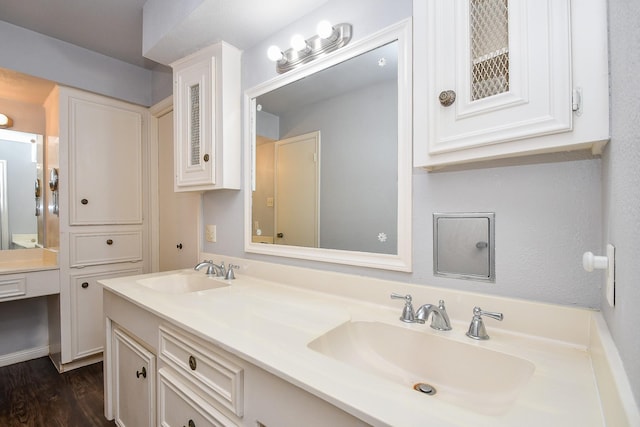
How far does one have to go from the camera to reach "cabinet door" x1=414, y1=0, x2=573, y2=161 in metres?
0.66

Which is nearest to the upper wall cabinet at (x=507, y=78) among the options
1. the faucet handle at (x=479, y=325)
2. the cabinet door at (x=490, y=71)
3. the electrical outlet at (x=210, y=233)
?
the cabinet door at (x=490, y=71)

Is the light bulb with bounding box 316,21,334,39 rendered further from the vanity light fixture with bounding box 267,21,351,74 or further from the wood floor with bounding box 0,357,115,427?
the wood floor with bounding box 0,357,115,427

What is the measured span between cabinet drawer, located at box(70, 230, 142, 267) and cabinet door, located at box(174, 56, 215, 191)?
1007 millimetres

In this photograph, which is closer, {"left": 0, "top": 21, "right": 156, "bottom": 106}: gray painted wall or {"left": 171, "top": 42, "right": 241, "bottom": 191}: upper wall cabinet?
{"left": 171, "top": 42, "right": 241, "bottom": 191}: upper wall cabinet

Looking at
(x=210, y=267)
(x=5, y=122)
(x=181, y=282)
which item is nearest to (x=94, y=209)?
(x=5, y=122)

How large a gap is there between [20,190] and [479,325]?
3141 mm

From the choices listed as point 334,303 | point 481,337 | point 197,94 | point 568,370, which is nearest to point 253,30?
point 197,94

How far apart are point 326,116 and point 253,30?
24.0 inches

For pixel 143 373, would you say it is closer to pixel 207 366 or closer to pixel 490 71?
pixel 207 366

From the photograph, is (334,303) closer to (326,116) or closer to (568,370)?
(568,370)

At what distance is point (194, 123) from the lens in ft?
5.67

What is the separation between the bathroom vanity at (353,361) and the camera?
526 mm

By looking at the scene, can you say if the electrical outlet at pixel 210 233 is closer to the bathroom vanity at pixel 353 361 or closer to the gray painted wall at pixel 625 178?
the bathroom vanity at pixel 353 361

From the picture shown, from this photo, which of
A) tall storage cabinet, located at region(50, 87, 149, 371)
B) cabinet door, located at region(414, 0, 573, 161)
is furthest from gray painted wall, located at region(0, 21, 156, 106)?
cabinet door, located at region(414, 0, 573, 161)
